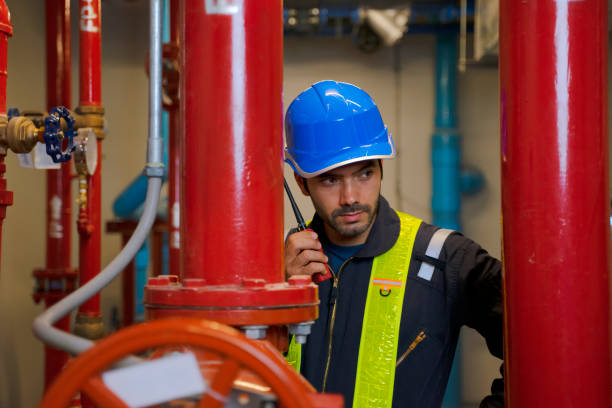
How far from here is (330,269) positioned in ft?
5.32

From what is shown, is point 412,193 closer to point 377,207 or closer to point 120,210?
point 120,210

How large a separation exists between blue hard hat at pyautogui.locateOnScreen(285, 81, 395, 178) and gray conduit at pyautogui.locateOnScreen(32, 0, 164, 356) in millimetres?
622

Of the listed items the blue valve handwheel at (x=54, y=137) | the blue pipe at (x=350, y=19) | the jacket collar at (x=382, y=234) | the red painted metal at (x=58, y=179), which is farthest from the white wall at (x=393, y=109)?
the jacket collar at (x=382, y=234)

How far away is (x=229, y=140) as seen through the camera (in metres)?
0.77

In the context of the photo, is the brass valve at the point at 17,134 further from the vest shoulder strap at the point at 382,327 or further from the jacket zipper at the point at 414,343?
the jacket zipper at the point at 414,343

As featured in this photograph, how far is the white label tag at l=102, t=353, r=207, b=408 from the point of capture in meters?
0.62

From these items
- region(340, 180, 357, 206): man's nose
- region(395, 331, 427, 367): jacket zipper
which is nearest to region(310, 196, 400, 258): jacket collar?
region(340, 180, 357, 206): man's nose

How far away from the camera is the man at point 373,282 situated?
148 cm

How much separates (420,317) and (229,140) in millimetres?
914

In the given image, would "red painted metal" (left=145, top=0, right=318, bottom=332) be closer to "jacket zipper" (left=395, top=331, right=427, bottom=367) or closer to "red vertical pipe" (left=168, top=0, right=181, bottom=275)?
"jacket zipper" (left=395, top=331, right=427, bottom=367)

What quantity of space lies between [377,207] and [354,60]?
11.4 ft

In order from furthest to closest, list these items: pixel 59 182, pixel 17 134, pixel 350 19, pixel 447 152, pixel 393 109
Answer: pixel 393 109 < pixel 447 152 < pixel 350 19 < pixel 59 182 < pixel 17 134

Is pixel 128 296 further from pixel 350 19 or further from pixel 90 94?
pixel 350 19

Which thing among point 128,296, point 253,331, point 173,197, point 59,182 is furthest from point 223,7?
→ point 128,296
